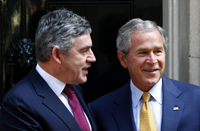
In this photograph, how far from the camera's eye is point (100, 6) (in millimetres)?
3285

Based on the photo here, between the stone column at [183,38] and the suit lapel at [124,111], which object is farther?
the stone column at [183,38]

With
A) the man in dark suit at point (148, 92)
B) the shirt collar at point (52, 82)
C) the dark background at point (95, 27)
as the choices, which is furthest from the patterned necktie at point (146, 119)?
the dark background at point (95, 27)

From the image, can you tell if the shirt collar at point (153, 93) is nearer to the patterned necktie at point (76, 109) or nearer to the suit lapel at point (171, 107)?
the suit lapel at point (171, 107)

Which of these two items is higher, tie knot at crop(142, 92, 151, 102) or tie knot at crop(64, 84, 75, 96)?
tie knot at crop(64, 84, 75, 96)

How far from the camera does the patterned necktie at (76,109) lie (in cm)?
225

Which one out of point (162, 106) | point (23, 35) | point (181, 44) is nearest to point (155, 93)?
point (162, 106)

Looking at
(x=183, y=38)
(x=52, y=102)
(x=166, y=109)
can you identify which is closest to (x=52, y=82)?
(x=52, y=102)

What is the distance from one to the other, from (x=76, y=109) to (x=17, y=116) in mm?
437

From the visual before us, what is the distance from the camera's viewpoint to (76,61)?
2232 mm

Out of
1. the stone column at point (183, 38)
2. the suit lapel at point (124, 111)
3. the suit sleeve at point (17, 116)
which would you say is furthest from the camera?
the stone column at point (183, 38)

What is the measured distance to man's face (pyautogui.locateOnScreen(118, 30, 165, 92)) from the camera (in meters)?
2.39

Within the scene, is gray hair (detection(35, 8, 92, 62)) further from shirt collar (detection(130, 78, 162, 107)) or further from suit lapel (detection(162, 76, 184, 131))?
suit lapel (detection(162, 76, 184, 131))

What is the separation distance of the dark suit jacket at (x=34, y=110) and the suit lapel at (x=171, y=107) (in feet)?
1.98

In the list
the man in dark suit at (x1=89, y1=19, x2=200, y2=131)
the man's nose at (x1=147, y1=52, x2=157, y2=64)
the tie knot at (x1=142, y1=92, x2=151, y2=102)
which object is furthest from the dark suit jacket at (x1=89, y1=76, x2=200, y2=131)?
the man's nose at (x1=147, y1=52, x2=157, y2=64)
